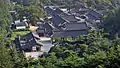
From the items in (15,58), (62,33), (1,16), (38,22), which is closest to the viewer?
(15,58)

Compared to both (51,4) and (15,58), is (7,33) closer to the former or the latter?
(15,58)

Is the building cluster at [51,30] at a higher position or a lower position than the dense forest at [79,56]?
lower

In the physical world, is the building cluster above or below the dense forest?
below

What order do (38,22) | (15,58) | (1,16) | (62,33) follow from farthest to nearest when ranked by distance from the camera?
(38,22) → (1,16) → (62,33) → (15,58)

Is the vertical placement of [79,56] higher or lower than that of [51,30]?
higher

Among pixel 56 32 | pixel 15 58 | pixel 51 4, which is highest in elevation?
pixel 15 58

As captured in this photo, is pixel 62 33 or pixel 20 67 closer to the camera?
pixel 20 67

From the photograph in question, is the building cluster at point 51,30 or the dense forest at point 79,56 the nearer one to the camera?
the dense forest at point 79,56

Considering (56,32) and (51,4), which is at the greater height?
(56,32)

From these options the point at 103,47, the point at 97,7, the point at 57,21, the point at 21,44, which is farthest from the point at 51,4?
the point at 103,47

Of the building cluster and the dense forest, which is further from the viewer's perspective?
A: the building cluster

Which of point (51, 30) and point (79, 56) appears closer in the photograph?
point (79, 56)
